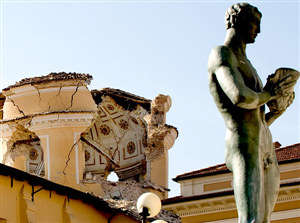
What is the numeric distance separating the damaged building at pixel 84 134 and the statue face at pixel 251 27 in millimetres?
25090

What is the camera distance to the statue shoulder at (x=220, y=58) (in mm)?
7285

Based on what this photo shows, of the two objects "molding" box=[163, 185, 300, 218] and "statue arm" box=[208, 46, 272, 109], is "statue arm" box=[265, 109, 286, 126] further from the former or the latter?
"molding" box=[163, 185, 300, 218]

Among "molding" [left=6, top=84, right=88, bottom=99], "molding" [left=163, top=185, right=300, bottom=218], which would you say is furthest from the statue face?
"molding" [left=6, top=84, right=88, bottom=99]

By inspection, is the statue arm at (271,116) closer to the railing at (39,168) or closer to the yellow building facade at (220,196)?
the yellow building facade at (220,196)

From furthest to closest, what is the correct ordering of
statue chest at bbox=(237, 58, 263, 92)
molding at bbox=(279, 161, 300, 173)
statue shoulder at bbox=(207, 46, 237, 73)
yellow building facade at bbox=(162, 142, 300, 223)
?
molding at bbox=(279, 161, 300, 173)
yellow building facade at bbox=(162, 142, 300, 223)
statue chest at bbox=(237, 58, 263, 92)
statue shoulder at bbox=(207, 46, 237, 73)

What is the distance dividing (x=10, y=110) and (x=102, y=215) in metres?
6.48

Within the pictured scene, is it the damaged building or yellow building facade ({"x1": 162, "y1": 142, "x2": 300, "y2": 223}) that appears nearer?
yellow building facade ({"x1": 162, "y1": 142, "x2": 300, "y2": 223})

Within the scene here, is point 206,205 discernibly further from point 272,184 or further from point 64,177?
point 272,184

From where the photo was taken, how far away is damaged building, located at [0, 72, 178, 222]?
33.0 metres

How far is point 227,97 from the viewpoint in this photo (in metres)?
7.32

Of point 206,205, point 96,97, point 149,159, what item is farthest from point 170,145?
point 206,205

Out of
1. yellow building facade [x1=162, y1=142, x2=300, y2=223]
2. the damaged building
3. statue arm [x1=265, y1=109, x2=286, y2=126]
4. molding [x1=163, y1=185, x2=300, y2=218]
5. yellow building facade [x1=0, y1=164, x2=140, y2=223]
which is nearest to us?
statue arm [x1=265, y1=109, x2=286, y2=126]

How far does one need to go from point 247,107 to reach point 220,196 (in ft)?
57.5

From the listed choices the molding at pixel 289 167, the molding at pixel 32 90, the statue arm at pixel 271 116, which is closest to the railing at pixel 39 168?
the molding at pixel 32 90
